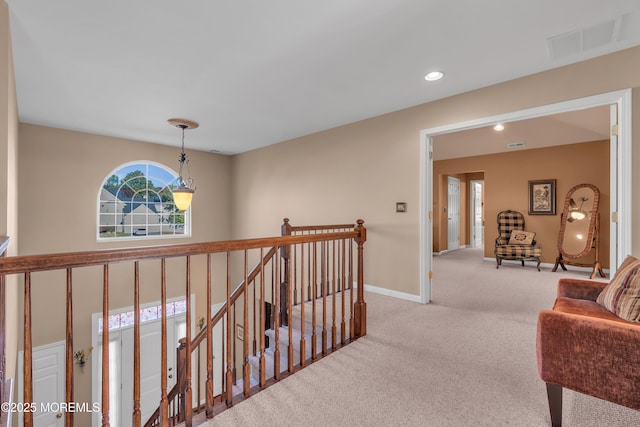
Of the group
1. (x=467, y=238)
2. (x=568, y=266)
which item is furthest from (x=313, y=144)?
(x=467, y=238)

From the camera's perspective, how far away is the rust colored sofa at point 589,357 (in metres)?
1.30

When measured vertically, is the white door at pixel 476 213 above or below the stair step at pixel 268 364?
above

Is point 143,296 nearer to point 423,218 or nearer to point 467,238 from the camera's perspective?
point 423,218

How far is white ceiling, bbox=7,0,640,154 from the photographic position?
191cm

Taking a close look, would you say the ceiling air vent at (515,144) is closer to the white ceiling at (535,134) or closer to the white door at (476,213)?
the white ceiling at (535,134)

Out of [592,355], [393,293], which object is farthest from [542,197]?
[592,355]

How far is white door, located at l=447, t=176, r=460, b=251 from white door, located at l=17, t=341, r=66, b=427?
814 centimetres

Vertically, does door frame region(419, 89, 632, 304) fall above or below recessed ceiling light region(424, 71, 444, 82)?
below

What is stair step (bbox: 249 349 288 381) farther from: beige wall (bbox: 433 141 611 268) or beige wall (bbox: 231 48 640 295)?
beige wall (bbox: 433 141 611 268)

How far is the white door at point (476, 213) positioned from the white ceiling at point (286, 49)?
21.3ft

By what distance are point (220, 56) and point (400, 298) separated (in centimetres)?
321

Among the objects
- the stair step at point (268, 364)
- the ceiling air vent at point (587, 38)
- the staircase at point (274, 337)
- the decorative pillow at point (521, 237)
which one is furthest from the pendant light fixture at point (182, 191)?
the decorative pillow at point (521, 237)

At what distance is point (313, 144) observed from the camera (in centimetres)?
482

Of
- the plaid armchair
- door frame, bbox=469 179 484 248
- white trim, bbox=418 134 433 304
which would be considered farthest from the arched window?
door frame, bbox=469 179 484 248
